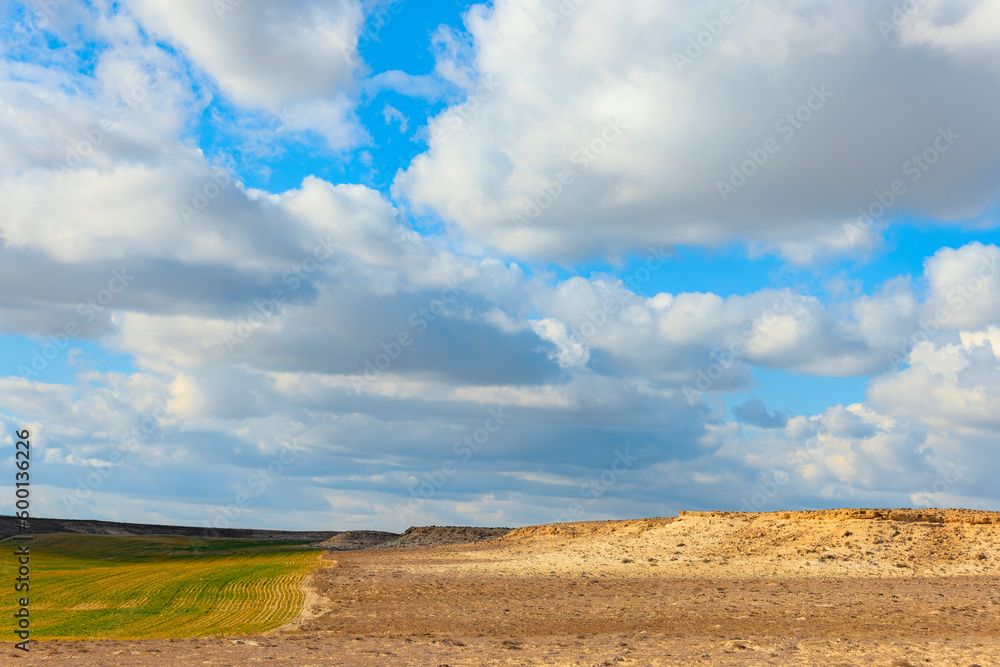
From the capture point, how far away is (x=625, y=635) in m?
29.4

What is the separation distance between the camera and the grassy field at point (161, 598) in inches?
1275

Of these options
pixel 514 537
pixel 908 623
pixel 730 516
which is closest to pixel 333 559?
pixel 514 537

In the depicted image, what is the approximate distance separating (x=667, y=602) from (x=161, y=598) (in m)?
26.4

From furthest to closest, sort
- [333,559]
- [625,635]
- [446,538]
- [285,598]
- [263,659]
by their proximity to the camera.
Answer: [446,538]
[333,559]
[285,598]
[625,635]
[263,659]

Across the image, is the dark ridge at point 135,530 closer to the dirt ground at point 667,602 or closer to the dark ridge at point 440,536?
the dark ridge at point 440,536

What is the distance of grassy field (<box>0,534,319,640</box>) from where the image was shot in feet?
106

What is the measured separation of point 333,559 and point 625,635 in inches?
1544

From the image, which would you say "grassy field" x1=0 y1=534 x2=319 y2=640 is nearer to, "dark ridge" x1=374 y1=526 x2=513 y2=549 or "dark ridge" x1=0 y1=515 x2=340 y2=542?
"dark ridge" x1=374 y1=526 x2=513 y2=549

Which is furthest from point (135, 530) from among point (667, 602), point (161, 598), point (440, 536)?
point (667, 602)

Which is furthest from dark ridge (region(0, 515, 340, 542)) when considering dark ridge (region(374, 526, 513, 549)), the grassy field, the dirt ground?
the dirt ground

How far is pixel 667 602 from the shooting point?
3762 cm

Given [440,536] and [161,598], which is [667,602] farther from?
[440,536]

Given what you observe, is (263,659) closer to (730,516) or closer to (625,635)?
(625,635)

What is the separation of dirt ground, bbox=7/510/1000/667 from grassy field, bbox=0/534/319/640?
221 cm
